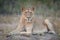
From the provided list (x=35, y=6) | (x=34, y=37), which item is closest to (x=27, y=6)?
(x=35, y=6)

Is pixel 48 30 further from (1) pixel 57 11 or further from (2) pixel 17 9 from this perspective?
(2) pixel 17 9

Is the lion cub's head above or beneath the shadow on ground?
above

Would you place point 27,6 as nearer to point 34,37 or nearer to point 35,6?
point 35,6

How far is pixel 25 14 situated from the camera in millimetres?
2584

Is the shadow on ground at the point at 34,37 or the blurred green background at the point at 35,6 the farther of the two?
the blurred green background at the point at 35,6

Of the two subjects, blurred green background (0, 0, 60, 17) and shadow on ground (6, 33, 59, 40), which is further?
blurred green background (0, 0, 60, 17)

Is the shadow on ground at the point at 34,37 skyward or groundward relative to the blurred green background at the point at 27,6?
groundward

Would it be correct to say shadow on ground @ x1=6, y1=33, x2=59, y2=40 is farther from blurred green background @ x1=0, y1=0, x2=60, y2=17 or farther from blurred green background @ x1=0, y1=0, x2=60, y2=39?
blurred green background @ x1=0, y1=0, x2=60, y2=17

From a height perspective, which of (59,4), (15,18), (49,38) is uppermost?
(59,4)

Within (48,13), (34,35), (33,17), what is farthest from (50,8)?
(34,35)

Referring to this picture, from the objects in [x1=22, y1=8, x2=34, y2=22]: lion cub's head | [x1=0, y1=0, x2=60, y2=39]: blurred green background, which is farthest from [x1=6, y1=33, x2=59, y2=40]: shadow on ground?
[x1=22, y1=8, x2=34, y2=22]: lion cub's head

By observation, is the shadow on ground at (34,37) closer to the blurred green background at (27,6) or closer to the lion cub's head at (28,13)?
the blurred green background at (27,6)

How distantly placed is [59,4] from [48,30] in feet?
1.32

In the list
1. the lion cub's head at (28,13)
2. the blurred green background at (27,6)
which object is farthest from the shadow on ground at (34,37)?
the lion cub's head at (28,13)
